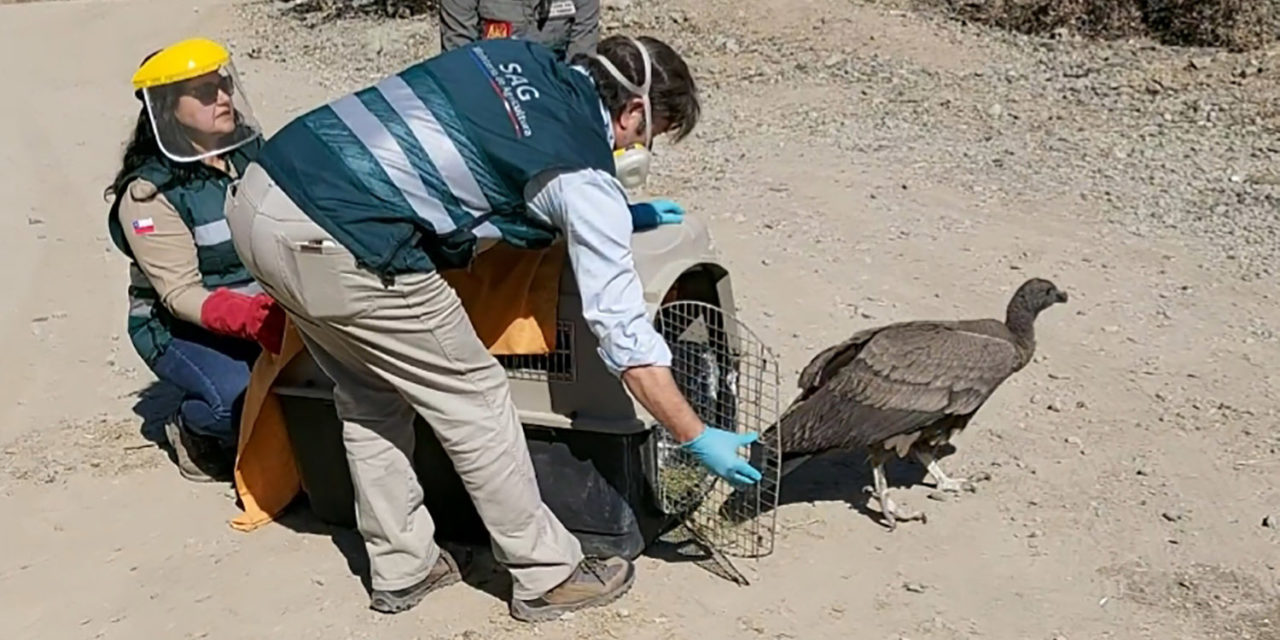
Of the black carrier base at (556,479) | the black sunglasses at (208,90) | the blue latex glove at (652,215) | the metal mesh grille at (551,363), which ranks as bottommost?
the black carrier base at (556,479)

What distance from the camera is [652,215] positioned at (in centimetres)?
458

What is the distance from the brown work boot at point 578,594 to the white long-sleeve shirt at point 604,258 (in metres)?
0.98

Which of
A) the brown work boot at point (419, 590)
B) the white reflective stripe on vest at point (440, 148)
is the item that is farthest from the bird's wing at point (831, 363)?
the white reflective stripe on vest at point (440, 148)

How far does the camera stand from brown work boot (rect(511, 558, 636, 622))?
4.46 m

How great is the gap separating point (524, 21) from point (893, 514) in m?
2.94

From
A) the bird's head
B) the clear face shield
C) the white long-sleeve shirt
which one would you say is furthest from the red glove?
the bird's head

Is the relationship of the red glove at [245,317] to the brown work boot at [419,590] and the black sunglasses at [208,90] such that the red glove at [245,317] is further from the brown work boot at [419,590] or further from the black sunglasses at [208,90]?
the brown work boot at [419,590]

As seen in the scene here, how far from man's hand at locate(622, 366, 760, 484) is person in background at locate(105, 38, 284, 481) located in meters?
1.54

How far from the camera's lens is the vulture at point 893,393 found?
4.88 meters

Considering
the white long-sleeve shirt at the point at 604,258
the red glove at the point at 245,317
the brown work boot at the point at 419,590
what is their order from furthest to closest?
the red glove at the point at 245,317
the brown work boot at the point at 419,590
the white long-sleeve shirt at the point at 604,258

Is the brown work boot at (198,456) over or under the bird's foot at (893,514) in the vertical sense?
under

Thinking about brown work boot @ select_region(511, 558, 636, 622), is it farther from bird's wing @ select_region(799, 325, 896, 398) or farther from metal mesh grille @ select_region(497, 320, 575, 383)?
bird's wing @ select_region(799, 325, 896, 398)

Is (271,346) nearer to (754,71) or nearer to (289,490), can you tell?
(289,490)

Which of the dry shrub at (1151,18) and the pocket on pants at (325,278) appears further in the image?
the dry shrub at (1151,18)
